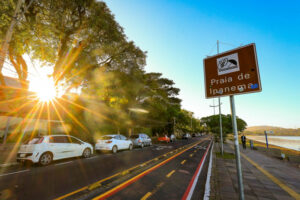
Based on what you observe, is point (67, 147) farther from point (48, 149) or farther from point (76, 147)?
point (48, 149)

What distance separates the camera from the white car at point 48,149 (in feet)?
22.7

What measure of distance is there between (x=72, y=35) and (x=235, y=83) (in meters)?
17.2

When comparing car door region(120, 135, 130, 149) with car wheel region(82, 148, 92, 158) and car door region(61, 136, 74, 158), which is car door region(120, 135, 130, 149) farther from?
car door region(61, 136, 74, 158)

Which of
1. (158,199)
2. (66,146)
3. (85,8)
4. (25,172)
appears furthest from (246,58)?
(85,8)

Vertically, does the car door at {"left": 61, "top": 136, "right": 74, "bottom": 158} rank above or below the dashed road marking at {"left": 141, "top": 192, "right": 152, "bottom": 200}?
above

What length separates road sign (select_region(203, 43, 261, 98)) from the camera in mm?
2836

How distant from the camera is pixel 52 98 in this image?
51.9 ft

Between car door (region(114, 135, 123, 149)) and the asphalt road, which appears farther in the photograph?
car door (region(114, 135, 123, 149))

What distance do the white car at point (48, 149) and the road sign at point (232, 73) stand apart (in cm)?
869

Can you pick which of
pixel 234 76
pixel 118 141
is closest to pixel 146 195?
pixel 234 76

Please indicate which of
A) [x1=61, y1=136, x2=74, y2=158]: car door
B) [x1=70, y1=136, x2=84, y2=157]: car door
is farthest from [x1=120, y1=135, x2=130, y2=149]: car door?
[x1=61, y1=136, x2=74, y2=158]: car door

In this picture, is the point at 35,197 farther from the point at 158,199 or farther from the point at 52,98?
the point at 52,98

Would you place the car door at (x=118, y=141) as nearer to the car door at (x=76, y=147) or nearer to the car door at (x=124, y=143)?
the car door at (x=124, y=143)

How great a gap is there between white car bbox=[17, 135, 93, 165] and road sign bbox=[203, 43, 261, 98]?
28.5 feet
